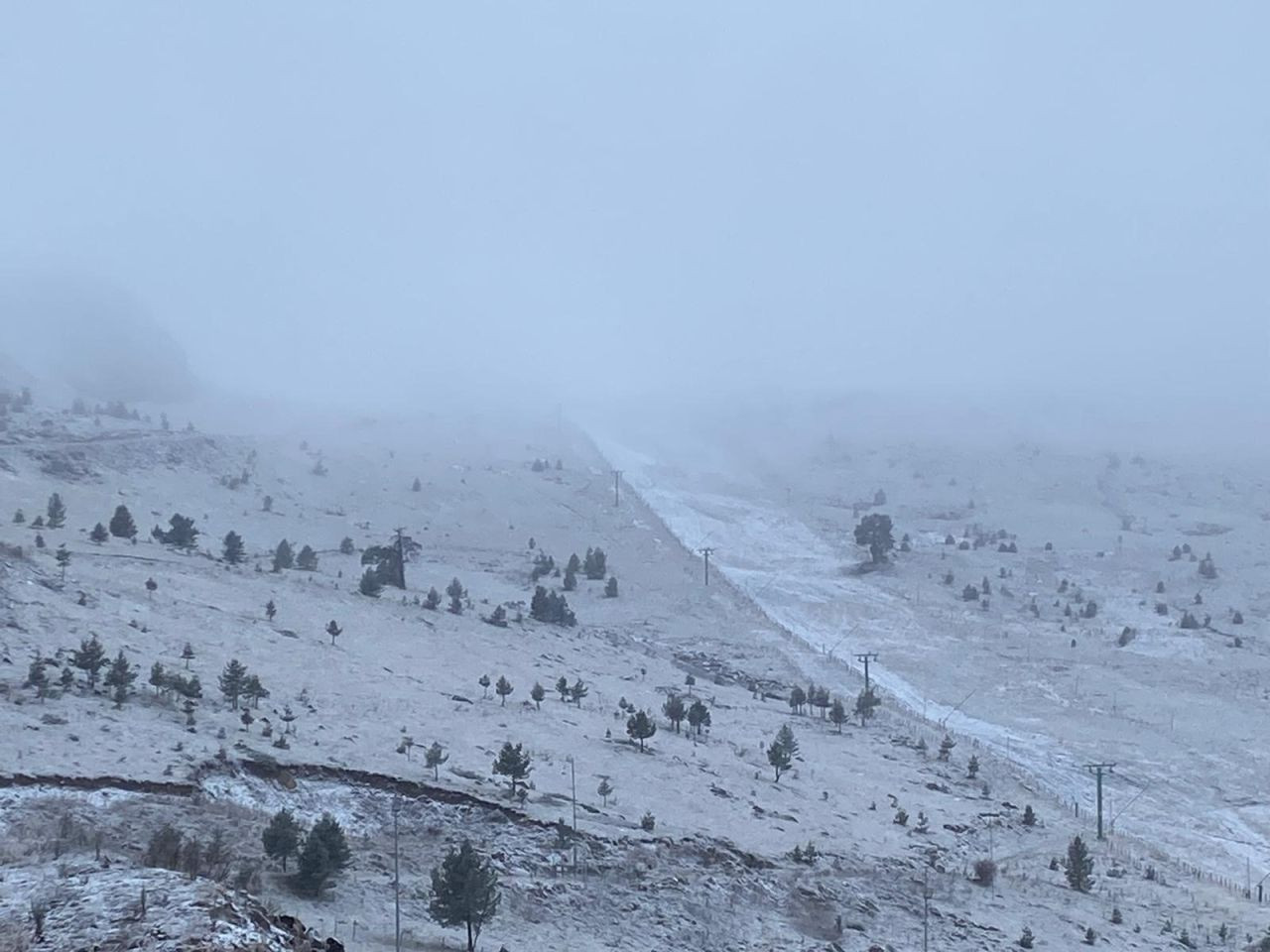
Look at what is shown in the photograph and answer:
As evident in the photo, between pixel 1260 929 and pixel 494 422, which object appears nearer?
pixel 1260 929

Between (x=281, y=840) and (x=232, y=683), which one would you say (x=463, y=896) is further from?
(x=232, y=683)

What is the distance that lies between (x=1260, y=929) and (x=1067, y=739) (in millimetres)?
15536

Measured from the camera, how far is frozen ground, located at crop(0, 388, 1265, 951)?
769 inches

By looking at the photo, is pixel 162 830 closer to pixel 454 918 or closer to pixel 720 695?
pixel 454 918

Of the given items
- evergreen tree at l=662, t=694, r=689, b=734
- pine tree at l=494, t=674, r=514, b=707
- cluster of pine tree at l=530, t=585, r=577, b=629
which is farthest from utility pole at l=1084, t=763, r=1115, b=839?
cluster of pine tree at l=530, t=585, r=577, b=629

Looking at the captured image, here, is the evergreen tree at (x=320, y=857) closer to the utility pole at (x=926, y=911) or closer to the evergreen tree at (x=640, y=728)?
the utility pole at (x=926, y=911)

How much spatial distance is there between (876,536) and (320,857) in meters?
49.4

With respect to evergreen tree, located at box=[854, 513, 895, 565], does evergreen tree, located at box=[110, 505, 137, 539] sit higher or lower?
higher

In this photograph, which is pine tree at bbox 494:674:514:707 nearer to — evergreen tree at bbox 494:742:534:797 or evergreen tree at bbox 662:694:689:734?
evergreen tree at bbox 662:694:689:734

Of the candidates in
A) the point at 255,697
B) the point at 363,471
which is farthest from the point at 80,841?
the point at 363,471

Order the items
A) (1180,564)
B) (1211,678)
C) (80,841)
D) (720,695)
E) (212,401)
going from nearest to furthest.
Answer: (80,841) < (720,695) < (1211,678) < (1180,564) < (212,401)

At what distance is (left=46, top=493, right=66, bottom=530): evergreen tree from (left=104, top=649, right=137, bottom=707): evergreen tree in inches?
765

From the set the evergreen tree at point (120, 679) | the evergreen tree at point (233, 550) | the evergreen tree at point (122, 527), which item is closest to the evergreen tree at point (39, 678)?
the evergreen tree at point (120, 679)

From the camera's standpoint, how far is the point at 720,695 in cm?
3841
